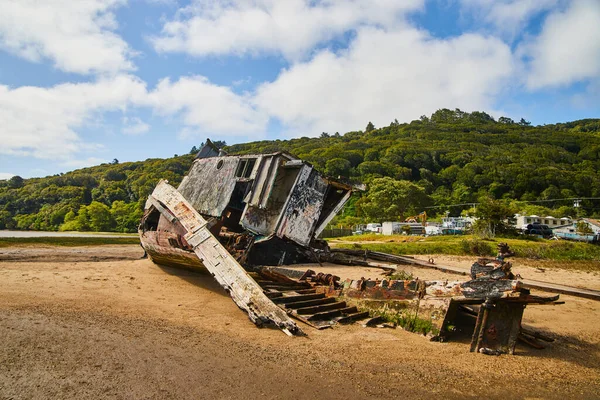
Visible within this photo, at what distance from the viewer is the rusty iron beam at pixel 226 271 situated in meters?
6.08

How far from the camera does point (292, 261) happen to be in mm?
11125

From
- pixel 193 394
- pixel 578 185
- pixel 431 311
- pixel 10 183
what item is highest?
pixel 578 185

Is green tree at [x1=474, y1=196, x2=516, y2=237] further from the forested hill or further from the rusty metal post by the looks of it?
the forested hill

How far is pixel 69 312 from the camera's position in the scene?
6273mm

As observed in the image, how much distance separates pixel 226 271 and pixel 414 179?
80897mm

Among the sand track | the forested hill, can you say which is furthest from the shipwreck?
the forested hill

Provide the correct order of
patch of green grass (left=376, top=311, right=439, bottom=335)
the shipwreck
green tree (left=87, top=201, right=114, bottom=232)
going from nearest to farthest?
1. the shipwreck
2. patch of green grass (left=376, top=311, right=439, bottom=335)
3. green tree (left=87, top=201, right=114, bottom=232)

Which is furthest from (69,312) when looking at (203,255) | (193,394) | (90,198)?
(90,198)

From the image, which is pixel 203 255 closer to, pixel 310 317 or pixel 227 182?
pixel 310 317

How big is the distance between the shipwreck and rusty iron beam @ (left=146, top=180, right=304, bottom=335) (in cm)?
2

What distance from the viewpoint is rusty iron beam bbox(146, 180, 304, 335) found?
6082 mm

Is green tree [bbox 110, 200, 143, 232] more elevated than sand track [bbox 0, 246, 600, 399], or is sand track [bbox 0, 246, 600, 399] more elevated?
sand track [bbox 0, 246, 600, 399]

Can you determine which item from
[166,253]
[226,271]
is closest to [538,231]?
[166,253]

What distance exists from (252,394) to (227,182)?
8965 mm
